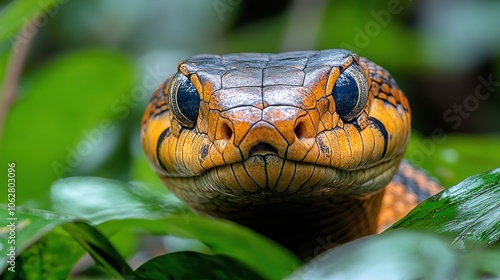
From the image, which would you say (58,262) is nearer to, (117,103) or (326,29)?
(117,103)

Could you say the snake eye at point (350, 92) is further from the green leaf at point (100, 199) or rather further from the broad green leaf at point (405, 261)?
the broad green leaf at point (405, 261)

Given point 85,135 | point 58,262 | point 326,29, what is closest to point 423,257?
point 58,262

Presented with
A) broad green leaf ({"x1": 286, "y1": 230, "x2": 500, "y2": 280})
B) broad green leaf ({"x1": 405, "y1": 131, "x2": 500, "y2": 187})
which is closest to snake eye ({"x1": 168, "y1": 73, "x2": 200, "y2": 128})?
broad green leaf ({"x1": 286, "y1": 230, "x2": 500, "y2": 280})

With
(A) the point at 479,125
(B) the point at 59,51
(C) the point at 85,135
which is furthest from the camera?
(A) the point at 479,125

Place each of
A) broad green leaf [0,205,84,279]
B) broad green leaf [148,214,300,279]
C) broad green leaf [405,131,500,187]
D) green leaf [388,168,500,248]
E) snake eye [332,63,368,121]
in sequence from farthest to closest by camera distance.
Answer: broad green leaf [405,131,500,187] → snake eye [332,63,368,121] → broad green leaf [148,214,300,279] → broad green leaf [0,205,84,279] → green leaf [388,168,500,248]

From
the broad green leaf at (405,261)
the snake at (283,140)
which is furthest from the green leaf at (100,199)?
the broad green leaf at (405,261)

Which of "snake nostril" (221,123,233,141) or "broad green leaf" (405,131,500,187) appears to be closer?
"snake nostril" (221,123,233,141)

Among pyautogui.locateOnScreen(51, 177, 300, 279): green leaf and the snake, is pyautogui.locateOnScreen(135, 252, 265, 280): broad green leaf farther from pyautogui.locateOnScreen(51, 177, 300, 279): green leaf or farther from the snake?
the snake
